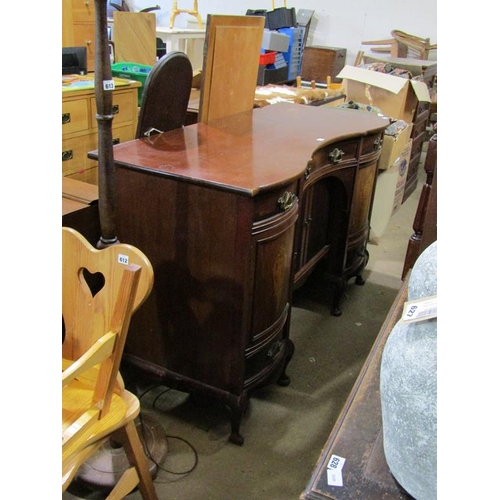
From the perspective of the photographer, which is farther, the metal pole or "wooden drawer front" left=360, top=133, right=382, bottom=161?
"wooden drawer front" left=360, top=133, right=382, bottom=161

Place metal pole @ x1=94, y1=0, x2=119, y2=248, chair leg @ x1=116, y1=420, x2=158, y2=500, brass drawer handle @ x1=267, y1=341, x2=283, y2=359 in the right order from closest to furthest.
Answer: metal pole @ x1=94, y1=0, x2=119, y2=248 < chair leg @ x1=116, y1=420, x2=158, y2=500 < brass drawer handle @ x1=267, y1=341, x2=283, y2=359

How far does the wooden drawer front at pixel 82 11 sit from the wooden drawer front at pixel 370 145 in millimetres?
1822

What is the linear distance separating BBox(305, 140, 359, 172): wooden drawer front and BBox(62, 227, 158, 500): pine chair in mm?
844

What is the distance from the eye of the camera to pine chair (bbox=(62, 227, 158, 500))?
3.55ft

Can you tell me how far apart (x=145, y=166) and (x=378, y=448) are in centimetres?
98

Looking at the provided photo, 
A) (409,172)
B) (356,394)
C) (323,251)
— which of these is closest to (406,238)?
(409,172)

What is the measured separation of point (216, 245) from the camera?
1.52 m

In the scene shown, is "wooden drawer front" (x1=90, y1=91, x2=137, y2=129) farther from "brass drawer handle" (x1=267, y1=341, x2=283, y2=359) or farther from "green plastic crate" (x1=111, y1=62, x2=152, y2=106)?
"brass drawer handle" (x1=267, y1=341, x2=283, y2=359)

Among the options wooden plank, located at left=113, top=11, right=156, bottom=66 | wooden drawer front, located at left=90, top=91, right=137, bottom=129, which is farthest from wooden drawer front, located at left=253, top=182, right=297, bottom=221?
wooden plank, located at left=113, top=11, right=156, bottom=66

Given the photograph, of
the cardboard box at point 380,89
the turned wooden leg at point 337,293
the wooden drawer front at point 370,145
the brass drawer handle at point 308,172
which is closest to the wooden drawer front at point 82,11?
the cardboard box at point 380,89

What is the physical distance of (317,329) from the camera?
95.3 inches

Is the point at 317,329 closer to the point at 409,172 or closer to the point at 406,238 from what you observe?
the point at 406,238

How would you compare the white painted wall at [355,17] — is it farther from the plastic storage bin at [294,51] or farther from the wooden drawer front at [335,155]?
the wooden drawer front at [335,155]
